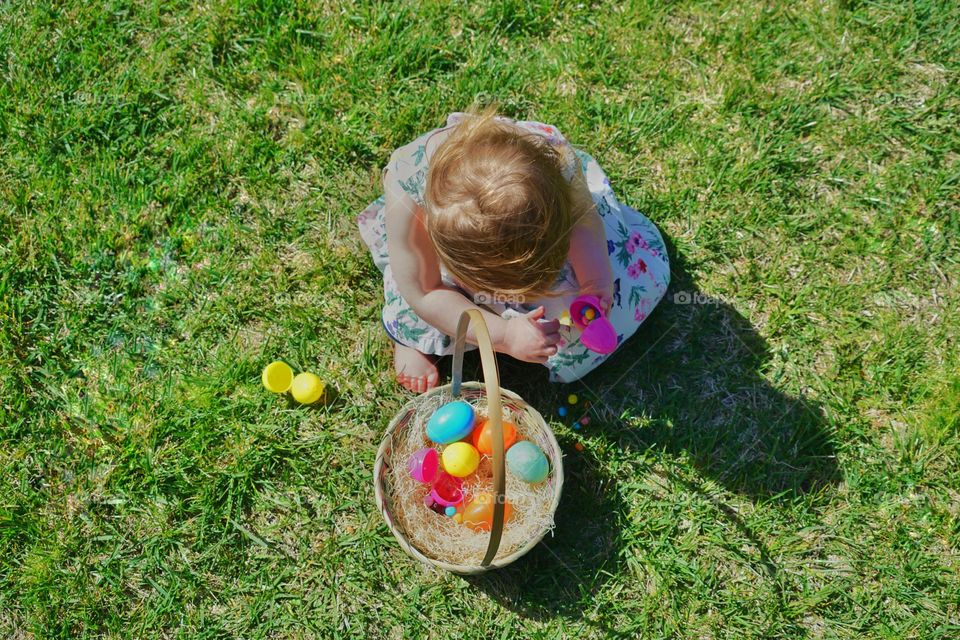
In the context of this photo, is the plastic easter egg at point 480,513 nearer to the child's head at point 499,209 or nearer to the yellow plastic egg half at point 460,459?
the yellow plastic egg half at point 460,459

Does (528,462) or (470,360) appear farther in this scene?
(470,360)

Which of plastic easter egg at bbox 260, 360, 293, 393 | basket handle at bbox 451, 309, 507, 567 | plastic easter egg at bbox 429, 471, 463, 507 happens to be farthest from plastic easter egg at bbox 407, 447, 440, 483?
plastic easter egg at bbox 260, 360, 293, 393

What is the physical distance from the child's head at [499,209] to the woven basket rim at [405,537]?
40 centimetres

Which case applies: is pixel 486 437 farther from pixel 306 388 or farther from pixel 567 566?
pixel 306 388

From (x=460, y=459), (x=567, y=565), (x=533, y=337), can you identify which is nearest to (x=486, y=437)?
(x=460, y=459)

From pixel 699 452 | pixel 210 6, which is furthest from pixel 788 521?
pixel 210 6

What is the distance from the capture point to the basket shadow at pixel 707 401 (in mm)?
2275

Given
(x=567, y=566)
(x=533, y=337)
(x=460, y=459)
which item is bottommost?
(x=567, y=566)

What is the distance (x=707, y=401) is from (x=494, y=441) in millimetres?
999

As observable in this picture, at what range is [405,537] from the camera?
2.03 m

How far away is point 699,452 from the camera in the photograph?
2.29m

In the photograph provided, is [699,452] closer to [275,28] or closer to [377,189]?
[377,189]

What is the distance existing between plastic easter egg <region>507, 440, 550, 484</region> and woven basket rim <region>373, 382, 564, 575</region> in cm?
4

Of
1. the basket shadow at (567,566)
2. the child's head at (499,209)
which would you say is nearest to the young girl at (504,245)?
the child's head at (499,209)
